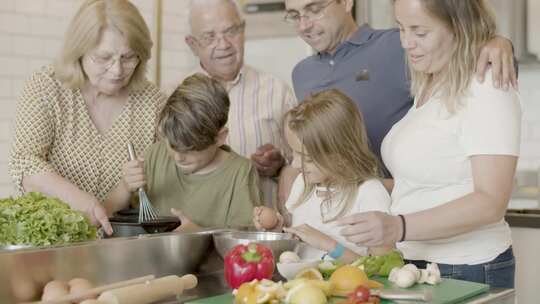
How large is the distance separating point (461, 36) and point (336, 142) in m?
0.55

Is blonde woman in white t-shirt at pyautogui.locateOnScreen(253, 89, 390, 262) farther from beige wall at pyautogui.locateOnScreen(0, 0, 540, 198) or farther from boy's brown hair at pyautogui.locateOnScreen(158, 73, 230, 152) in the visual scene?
beige wall at pyautogui.locateOnScreen(0, 0, 540, 198)

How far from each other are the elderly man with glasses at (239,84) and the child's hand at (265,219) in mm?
696

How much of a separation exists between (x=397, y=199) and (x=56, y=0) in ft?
9.71

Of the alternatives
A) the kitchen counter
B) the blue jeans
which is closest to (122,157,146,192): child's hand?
the kitchen counter

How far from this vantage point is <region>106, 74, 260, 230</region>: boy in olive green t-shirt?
8.16 ft

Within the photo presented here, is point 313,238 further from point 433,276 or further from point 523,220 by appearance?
point 523,220

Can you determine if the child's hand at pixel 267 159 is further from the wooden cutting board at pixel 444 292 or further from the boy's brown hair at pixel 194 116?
the wooden cutting board at pixel 444 292

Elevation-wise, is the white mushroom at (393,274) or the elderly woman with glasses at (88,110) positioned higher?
the elderly woman with glasses at (88,110)

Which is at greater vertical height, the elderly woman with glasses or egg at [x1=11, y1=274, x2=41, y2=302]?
the elderly woman with glasses

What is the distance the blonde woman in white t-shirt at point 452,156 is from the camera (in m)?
1.92

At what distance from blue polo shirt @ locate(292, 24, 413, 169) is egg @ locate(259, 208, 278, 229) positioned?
0.70m

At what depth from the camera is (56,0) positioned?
4.46 m

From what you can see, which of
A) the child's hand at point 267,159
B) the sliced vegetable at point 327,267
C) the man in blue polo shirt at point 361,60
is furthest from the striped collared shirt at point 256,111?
the sliced vegetable at point 327,267

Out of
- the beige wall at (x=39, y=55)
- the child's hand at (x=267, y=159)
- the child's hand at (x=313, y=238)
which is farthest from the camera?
the beige wall at (x=39, y=55)
